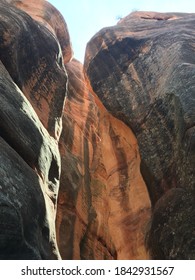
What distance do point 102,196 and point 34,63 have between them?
883 cm

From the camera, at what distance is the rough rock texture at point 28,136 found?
8242 millimetres

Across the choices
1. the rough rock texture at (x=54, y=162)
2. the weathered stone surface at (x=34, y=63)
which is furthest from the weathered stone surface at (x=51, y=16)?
the weathered stone surface at (x=34, y=63)

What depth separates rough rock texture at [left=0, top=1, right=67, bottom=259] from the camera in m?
8.24

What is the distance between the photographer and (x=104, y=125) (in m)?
23.8

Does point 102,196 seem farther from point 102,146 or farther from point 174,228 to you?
point 174,228

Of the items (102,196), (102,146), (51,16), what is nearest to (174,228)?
(102,196)

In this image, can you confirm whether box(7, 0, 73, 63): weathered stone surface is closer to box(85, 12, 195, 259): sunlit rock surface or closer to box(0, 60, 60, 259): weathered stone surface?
box(85, 12, 195, 259): sunlit rock surface

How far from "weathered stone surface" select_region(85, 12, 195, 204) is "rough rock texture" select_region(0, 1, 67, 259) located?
94.6 inches

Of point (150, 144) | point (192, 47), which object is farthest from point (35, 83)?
point (192, 47)

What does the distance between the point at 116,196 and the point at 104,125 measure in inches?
178

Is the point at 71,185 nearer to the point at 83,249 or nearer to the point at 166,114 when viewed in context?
the point at 83,249

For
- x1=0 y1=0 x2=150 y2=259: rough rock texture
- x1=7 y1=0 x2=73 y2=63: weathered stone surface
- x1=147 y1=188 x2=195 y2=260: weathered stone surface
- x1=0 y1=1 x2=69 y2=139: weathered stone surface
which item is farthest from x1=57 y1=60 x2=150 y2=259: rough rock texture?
x1=7 y1=0 x2=73 y2=63: weathered stone surface

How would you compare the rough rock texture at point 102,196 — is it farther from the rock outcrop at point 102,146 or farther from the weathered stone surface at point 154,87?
the weathered stone surface at point 154,87

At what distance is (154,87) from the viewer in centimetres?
1633
